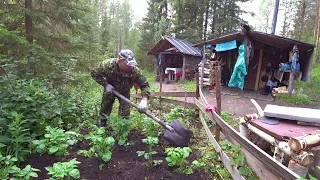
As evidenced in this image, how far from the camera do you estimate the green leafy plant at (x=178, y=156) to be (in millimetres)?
2480

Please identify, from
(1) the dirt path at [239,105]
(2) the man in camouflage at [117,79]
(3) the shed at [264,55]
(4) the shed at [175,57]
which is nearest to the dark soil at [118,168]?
(2) the man in camouflage at [117,79]

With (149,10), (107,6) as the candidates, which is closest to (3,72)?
(149,10)

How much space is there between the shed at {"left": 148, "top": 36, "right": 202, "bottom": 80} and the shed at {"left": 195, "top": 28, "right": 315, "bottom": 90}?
5.57 meters

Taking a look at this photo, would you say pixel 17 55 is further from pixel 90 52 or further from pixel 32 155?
pixel 32 155

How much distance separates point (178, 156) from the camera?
2502 millimetres

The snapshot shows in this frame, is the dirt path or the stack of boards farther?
the dirt path

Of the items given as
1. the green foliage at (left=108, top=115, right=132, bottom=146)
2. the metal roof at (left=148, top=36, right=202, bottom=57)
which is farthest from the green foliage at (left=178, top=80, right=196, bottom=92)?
the green foliage at (left=108, top=115, right=132, bottom=146)

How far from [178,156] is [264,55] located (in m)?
9.07

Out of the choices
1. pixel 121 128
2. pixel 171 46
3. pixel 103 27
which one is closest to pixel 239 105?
pixel 121 128

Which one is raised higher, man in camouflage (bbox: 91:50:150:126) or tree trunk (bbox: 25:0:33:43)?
tree trunk (bbox: 25:0:33:43)

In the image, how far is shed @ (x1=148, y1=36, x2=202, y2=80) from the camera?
1636 centimetres

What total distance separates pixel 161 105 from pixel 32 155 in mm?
4158

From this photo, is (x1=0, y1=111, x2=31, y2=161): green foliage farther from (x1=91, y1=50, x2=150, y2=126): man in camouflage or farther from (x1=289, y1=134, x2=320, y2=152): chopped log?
(x1=289, y1=134, x2=320, y2=152): chopped log

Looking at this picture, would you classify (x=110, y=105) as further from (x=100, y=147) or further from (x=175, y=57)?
(x=175, y=57)
